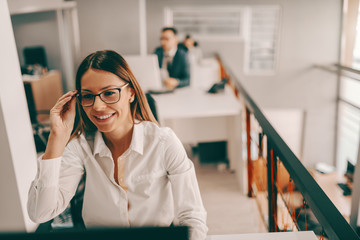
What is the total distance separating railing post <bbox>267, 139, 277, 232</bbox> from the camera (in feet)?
3.80

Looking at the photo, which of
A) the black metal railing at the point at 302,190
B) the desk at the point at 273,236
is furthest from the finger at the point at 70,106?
the black metal railing at the point at 302,190

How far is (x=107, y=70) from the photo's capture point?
2.44 feet

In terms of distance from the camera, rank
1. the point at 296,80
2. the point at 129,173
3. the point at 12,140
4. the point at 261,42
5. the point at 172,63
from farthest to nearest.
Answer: the point at 261,42 < the point at 296,80 < the point at 172,63 < the point at 12,140 < the point at 129,173

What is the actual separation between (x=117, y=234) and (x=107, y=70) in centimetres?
40

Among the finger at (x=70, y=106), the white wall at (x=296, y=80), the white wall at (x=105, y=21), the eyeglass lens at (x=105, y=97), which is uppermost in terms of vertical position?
the white wall at (x=105, y=21)

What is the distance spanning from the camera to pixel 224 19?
7996 millimetres

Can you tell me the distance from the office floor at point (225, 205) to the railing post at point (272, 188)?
0.06 meters

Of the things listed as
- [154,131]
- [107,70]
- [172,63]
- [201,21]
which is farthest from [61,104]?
[201,21]

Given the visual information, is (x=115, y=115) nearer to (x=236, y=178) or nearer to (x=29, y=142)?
(x=29, y=142)

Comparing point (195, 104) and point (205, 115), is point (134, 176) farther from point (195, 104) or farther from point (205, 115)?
point (195, 104)

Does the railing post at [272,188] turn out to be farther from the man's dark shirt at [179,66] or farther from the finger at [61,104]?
the man's dark shirt at [179,66]

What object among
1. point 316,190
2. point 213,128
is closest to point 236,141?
point 213,128

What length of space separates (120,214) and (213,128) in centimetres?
154

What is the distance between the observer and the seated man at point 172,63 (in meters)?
1.95
